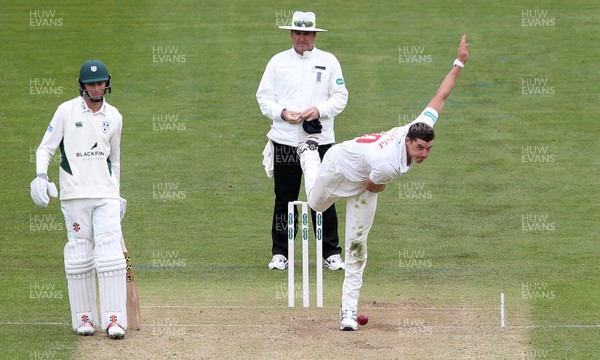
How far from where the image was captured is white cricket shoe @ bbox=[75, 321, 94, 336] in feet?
34.1

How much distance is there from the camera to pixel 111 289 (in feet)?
33.8

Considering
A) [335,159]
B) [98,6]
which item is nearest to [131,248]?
[335,159]

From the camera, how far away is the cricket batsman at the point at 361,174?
1011 cm

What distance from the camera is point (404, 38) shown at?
22484mm

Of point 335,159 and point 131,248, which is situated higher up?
point 335,159

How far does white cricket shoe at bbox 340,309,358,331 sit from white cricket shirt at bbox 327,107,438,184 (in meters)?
1.20

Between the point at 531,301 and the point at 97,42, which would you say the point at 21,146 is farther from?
the point at 531,301

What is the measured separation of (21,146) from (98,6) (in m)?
6.79

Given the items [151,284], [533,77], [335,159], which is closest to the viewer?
[335,159]
